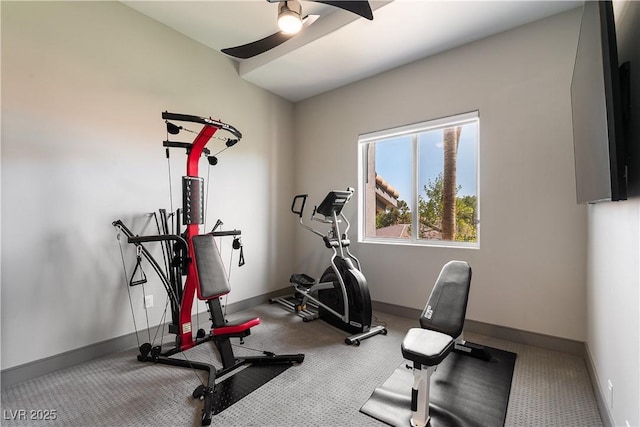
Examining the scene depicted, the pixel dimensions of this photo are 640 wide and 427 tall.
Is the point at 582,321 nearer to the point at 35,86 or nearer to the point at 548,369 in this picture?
the point at 548,369

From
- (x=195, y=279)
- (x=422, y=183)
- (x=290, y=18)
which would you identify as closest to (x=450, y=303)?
(x=422, y=183)

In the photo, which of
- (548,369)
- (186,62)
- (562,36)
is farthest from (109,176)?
(562,36)

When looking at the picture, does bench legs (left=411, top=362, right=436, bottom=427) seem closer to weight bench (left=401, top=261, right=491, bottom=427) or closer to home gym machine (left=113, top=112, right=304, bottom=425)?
weight bench (left=401, top=261, right=491, bottom=427)

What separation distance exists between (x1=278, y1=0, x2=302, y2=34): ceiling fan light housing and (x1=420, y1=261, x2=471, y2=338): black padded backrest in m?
2.06

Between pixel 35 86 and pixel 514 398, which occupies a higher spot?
pixel 35 86

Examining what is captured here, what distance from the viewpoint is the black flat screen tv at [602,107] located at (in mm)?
1136

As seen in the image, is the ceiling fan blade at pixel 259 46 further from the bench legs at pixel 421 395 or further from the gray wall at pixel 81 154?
the bench legs at pixel 421 395

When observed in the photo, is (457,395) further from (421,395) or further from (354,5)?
(354,5)

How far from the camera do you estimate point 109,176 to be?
2596mm

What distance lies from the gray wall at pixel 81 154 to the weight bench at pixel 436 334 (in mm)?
2494

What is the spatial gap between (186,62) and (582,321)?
15.2ft

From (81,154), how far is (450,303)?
318cm

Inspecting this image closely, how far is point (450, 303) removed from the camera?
2.01 metres

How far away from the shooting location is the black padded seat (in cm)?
157
